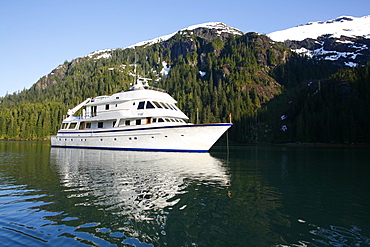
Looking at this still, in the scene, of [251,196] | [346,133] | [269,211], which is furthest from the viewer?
[346,133]

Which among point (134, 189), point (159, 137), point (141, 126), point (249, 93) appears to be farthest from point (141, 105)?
point (249, 93)

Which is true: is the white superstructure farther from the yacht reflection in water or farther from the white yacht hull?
the yacht reflection in water

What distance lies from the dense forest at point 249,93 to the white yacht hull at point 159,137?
216cm

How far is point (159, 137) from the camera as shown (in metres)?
31.5

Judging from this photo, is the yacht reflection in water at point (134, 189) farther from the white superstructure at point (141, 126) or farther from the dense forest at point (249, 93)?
the dense forest at point (249, 93)

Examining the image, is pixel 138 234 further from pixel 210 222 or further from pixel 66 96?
pixel 66 96

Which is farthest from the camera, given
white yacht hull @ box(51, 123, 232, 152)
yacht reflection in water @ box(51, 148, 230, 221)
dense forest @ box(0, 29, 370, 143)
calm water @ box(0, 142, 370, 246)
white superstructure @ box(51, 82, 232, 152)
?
dense forest @ box(0, 29, 370, 143)

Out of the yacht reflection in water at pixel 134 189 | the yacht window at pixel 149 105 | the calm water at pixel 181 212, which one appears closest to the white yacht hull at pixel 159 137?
the yacht window at pixel 149 105

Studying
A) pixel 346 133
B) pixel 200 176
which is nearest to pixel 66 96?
pixel 346 133

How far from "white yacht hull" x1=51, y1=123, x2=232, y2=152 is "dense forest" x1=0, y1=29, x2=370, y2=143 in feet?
7.09

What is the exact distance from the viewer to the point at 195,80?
146 meters

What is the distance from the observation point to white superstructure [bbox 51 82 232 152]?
98.5 ft

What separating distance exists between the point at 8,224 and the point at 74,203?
2.26 m

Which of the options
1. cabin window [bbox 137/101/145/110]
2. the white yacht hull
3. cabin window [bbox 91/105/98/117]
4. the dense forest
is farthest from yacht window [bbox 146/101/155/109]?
cabin window [bbox 91/105/98/117]
